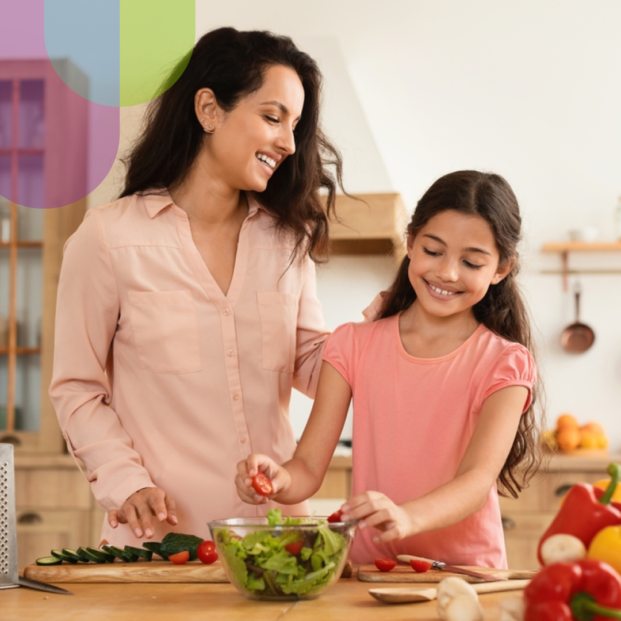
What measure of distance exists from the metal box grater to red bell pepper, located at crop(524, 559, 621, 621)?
73cm

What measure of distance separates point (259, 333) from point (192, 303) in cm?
15

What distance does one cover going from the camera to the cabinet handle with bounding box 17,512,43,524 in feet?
10.4

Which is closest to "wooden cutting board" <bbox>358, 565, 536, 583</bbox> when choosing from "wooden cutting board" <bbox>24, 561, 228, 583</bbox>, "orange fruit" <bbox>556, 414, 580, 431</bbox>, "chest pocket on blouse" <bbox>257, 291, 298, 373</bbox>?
"wooden cutting board" <bbox>24, 561, 228, 583</bbox>

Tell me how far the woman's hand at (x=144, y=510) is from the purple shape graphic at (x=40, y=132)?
2.27m

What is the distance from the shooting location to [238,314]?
1642 millimetres

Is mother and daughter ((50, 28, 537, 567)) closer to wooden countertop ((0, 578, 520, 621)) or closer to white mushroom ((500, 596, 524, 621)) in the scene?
wooden countertop ((0, 578, 520, 621))

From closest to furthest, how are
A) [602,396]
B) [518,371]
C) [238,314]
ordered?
[518,371] < [238,314] < [602,396]

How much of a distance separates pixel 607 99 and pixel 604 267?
0.78 m

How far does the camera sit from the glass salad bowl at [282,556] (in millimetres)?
970

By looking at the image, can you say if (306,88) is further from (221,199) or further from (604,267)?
(604,267)

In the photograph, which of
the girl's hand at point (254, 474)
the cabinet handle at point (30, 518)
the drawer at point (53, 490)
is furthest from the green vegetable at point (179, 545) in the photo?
the cabinet handle at point (30, 518)

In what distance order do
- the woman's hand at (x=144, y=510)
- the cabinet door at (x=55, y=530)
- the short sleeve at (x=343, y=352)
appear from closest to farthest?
the woman's hand at (x=144, y=510)
the short sleeve at (x=343, y=352)
the cabinet door at (x=55, y=530)

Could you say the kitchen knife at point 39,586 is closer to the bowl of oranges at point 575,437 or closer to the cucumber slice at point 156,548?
the cucumber slice at point 156,548

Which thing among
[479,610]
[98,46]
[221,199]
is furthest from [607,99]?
[479,610]
